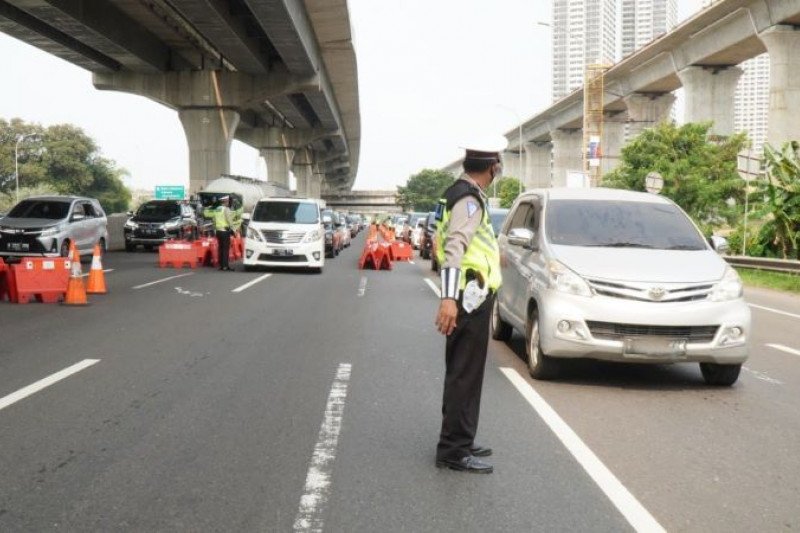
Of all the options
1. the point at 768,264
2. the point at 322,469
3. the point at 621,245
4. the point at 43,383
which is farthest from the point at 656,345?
the point at 768,264

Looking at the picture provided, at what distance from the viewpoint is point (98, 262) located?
1396cm

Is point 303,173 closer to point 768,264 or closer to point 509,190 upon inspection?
point 509,190

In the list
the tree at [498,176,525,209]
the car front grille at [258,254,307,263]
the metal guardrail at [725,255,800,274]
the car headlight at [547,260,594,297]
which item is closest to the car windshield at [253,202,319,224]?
the car front grille at [258,254,307,263]

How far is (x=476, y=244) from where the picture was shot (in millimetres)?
4789

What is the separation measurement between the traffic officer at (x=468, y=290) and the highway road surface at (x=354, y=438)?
0.26 m

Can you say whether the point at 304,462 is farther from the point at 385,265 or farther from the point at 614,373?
the point at 385,265

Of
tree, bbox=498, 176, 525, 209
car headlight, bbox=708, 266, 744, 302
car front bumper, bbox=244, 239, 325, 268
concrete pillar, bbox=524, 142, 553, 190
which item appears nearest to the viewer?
car headlight, bbox=708, 266, 744, 302

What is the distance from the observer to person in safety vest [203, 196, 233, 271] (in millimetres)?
19984

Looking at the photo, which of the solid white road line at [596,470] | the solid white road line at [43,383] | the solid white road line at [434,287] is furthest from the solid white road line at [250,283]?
the solid white road line at [596,470]

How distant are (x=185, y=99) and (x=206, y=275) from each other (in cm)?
2268

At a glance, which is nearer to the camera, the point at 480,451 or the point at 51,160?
the point at 480,451

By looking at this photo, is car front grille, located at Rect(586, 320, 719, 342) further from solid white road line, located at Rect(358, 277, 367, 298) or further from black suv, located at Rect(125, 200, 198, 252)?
black suv, located at Rect(125, 200, 198, 252)

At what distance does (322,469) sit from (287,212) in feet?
56.6

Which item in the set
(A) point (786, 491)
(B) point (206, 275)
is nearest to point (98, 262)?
(B) point (206, 275)
